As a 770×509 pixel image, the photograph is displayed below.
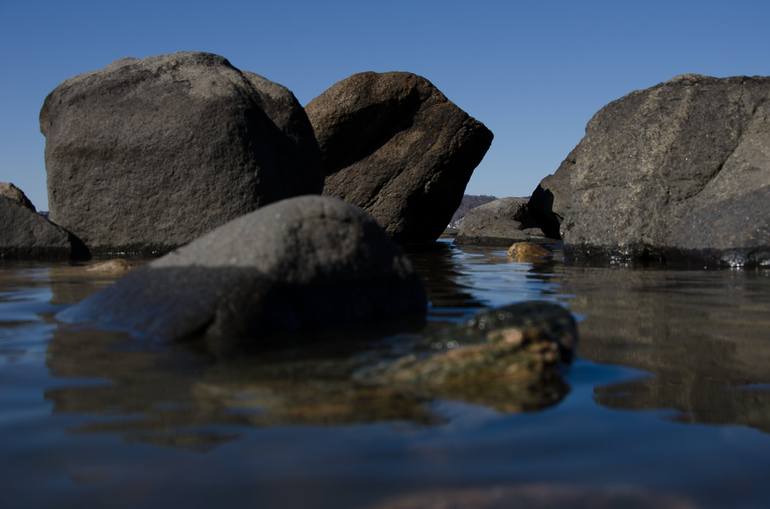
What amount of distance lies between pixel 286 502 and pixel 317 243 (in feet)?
7.60

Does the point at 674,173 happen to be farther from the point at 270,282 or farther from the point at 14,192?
the point at 14,192

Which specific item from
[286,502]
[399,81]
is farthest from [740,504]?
[399,81]

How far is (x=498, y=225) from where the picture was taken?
55.1ft

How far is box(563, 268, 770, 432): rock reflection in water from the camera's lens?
100 inches

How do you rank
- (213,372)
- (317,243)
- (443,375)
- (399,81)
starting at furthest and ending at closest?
(399,81)
(317,243)
(213,372)
(443,375)

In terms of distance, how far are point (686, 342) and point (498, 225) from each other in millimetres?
13290

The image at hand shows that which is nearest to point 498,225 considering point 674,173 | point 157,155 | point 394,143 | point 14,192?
point 394,143

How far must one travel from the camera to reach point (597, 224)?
30.2 ft

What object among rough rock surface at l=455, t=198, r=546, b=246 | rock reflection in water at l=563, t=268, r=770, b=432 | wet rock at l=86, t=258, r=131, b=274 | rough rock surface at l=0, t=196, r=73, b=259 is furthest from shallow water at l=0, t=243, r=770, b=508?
rough rock surface at l=455, t=198, r=546, b=246

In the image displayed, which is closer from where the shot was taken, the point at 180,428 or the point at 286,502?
the point at 286,502

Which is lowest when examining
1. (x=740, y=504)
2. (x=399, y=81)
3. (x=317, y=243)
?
(x=740, y=504)

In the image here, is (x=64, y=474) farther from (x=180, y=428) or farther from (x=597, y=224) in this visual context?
(x=597, y=224)

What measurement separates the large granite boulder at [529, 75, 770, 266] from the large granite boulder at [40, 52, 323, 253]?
3524 mm

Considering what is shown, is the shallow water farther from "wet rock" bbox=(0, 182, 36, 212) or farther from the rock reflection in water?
"wet rock" bbox=(0, 182, 36, 212)
